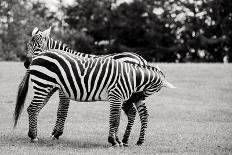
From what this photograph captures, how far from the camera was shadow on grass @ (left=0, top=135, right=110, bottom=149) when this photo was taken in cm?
1183

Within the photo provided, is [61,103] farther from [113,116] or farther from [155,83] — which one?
[155,83]

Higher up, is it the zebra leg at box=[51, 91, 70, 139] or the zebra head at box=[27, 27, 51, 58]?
the zebra head at box=[27, 27, 51, 58]

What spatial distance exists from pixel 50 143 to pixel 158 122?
6860mm

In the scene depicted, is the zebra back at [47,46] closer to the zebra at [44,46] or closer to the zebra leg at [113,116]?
the zebra at [44,46]

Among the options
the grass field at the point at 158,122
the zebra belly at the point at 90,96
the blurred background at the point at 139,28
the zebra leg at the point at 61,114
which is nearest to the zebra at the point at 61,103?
the zebra leg at the point at 61,114

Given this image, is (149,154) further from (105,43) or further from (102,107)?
(105,43)

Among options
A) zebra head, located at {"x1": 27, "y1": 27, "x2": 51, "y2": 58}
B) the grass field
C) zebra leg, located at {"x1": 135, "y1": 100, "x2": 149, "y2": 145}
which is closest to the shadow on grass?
the grass field

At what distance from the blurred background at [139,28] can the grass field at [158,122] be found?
94.1 feet

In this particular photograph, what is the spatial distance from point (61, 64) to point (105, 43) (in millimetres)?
51762

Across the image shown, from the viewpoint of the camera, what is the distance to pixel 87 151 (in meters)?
11.1

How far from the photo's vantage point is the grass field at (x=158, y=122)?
1191 centimetres

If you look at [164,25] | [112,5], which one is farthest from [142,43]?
[112,5]

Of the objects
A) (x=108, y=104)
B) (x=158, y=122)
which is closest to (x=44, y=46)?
(x=158, y=122)

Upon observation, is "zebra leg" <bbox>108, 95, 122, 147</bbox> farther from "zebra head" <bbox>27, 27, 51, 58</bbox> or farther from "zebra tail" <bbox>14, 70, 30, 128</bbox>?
"zebra head" <bbox>27, 27, 51, 58</bbox>
